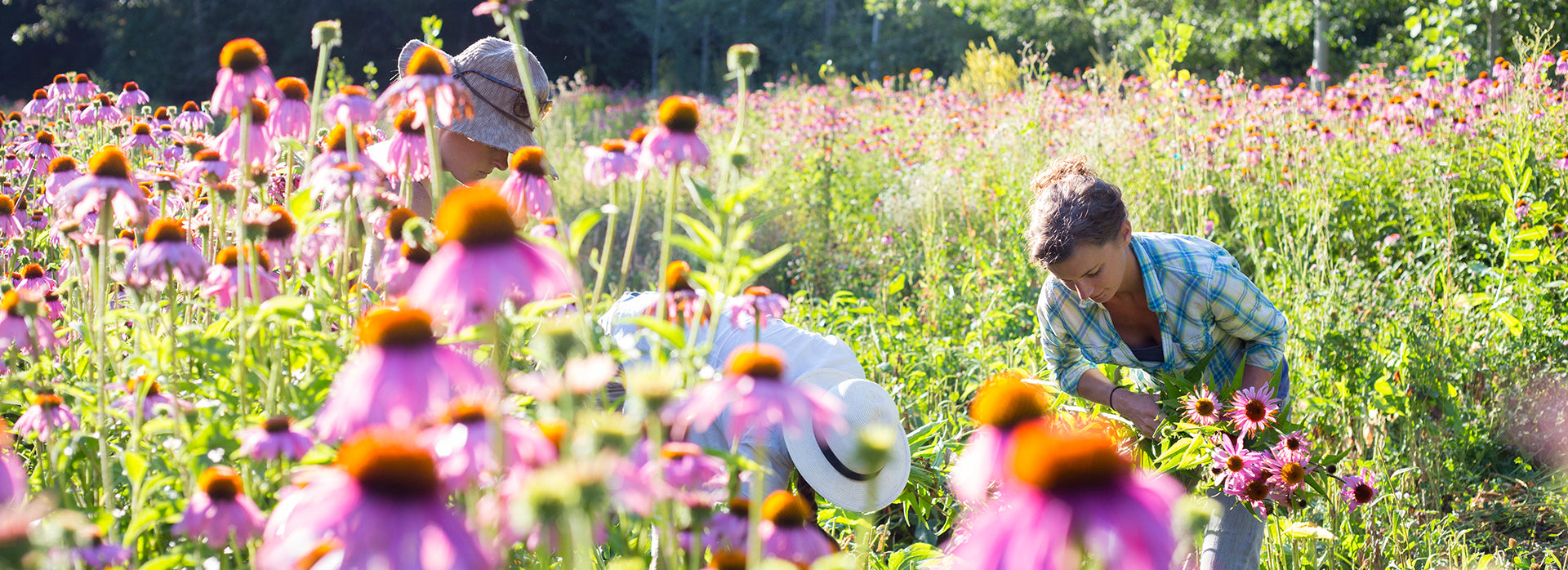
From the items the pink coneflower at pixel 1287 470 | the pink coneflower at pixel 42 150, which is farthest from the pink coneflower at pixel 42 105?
the pink coneflower at pixel 1287 470

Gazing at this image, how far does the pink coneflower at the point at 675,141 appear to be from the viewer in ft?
3.25

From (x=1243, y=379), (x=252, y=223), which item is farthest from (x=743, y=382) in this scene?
(x=1243, y=379)

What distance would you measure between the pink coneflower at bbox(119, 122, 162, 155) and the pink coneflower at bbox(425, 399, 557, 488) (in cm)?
190

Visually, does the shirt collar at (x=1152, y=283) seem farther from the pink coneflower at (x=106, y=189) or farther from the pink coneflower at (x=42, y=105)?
the pink coneflower at (x=42, y=105)

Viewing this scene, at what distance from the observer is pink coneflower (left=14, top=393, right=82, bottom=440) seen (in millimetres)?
1083

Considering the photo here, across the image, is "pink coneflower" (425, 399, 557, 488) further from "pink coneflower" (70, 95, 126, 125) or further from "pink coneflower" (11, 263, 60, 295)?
"pink coneflower" (70, 95, 126, 125)

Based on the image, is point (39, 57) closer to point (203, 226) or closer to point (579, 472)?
point (203, 226)

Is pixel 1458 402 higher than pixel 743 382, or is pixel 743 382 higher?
pixel 743 382

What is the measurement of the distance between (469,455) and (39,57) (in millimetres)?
22876

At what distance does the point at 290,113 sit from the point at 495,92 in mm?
932

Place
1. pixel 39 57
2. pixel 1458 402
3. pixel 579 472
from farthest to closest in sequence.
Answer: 1. pixel 39 57
2. pixel 1458 402
3. pixel 579 472

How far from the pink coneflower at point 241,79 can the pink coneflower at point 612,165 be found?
0.37 m

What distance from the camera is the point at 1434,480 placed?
8.36 feet

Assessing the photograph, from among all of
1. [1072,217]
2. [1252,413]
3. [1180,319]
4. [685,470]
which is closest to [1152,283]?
[1180,319]
